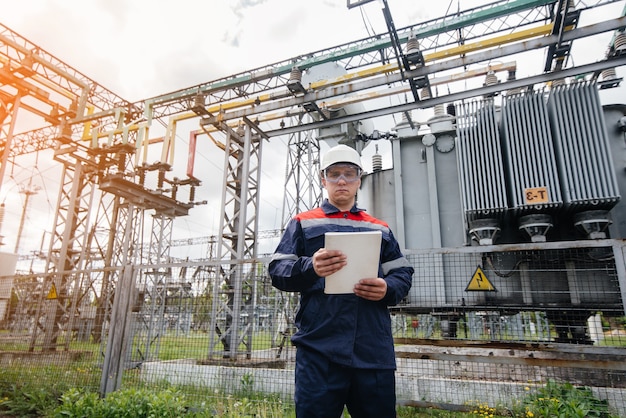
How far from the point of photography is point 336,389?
6.17ft

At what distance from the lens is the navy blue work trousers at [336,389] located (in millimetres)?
1849

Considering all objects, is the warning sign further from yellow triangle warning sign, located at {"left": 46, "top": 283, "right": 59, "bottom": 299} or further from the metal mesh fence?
yellow triangle warning sign, located at {"left": 46, "top": 283, "right": 59, "bottom": 299}

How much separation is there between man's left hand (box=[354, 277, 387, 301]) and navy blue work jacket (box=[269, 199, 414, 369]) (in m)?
0.20

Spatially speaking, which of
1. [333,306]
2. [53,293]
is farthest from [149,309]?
[333,306]

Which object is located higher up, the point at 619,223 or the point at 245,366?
the point at 619,223

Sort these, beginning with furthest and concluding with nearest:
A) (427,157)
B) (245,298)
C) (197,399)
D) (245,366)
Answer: (427,157) < (245,298) < (245,366) < (197,399)

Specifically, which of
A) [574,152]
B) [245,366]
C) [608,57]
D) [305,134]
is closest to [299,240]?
[245,366]

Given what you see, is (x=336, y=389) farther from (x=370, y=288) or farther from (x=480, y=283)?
(x=480, y=283)

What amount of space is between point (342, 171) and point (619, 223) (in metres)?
5.30

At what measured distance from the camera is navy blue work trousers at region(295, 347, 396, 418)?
1.85m

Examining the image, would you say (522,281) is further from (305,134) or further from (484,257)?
(305,134)

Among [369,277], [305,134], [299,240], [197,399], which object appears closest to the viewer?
[369,277]

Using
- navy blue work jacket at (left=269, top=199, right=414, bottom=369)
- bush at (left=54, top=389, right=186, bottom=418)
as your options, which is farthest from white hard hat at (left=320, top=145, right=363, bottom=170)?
bush at (left=54, top=389, right=186, bottom=418)

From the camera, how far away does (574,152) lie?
518 cm
